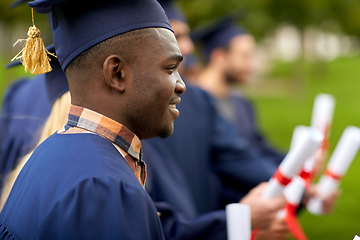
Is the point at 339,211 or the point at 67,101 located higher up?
the point at 67,101

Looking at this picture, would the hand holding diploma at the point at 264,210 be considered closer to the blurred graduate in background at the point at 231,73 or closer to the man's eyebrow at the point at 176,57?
the man's eyebrow at the point at 176,57

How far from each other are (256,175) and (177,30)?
63.4 inches

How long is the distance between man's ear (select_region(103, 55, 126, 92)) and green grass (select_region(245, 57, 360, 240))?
4331 millimetres

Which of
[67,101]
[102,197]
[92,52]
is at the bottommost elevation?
Result: [102,197]

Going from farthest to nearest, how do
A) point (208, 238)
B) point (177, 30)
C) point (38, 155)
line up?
point (177, 30)
point (208, 238)
point (38, 155)

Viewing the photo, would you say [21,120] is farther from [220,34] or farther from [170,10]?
[220,34]

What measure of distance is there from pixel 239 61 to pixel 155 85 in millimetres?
4075

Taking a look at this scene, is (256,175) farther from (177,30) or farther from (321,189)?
(177,30)

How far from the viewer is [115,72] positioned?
4.56 ft

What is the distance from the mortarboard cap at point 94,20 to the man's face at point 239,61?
152 inches

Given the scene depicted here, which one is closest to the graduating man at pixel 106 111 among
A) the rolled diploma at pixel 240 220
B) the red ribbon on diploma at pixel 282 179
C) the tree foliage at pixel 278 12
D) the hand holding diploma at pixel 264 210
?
the rolled diploma at pixel 240 220

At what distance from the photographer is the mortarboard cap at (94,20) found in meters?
1.40

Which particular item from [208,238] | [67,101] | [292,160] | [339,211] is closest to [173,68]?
[67,101]

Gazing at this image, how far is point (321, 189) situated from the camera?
129 inches
